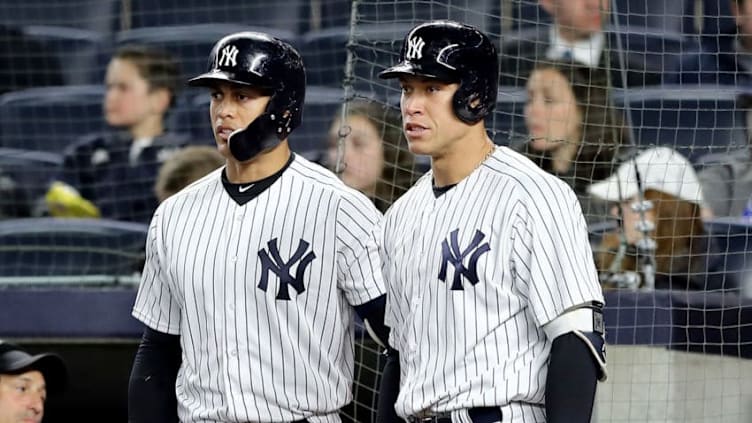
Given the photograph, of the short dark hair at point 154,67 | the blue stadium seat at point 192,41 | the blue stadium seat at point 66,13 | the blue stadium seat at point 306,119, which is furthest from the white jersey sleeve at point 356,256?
the blue stadium seat at point 66,13

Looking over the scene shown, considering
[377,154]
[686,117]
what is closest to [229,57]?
[377,154]

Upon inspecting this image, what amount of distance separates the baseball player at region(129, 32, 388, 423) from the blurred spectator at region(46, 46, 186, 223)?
219 cm

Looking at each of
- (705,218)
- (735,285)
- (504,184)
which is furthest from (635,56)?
(504,184)

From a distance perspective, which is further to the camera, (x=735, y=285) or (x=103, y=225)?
(x=103, y=225)

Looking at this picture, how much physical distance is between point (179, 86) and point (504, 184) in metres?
3.14

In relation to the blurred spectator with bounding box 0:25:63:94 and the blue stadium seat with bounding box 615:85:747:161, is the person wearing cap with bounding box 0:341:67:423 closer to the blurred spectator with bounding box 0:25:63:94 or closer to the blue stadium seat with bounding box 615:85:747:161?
the blue stadium seat with bounding box 615:85:747:161

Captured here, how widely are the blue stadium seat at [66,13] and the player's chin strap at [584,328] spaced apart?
13.6ft

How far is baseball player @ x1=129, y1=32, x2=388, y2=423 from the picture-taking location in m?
2.86

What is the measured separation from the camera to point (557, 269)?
2529 mm

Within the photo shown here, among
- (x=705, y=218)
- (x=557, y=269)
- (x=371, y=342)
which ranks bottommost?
(x=371, y=342)

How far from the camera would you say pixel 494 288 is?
2580 mm

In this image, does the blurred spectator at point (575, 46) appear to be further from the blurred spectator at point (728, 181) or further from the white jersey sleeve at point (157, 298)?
the white jersey sleeve at point (157, 298)

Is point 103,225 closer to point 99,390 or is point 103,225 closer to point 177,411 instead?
point 99,390

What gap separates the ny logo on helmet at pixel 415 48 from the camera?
2.70m
